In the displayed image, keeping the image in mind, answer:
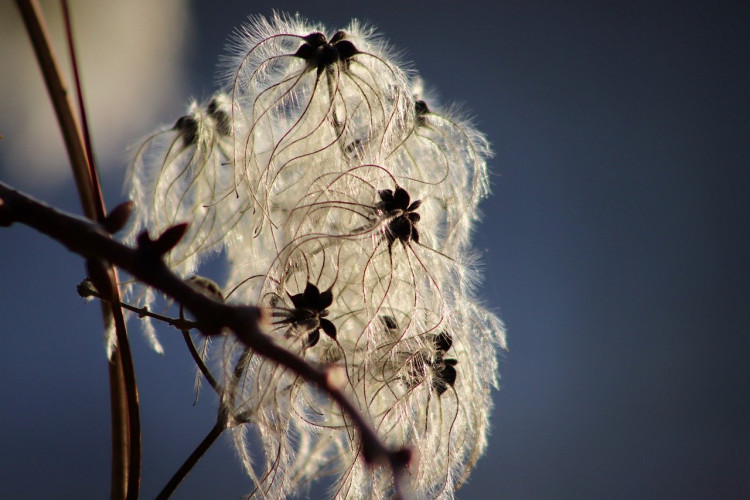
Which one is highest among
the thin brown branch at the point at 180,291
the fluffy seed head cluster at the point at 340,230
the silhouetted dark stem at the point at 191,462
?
the fluffy seed head cluster at the point at 340,230

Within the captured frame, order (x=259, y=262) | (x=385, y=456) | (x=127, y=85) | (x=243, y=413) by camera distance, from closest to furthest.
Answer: (x=385, y=456) → (x=243, y=413) → (x=259, y=262) → (x=127, y=85)

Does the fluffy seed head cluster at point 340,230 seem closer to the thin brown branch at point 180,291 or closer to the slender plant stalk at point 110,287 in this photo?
the slender plant stalk at point 110,287

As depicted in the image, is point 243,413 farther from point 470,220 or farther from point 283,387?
point 470,220

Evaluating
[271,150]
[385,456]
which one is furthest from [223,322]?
[271,150]

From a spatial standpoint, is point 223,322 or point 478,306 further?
point 478,306

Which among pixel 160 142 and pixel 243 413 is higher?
pixel 160 142

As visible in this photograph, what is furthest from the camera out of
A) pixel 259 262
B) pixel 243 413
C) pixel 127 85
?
pixel 127 85

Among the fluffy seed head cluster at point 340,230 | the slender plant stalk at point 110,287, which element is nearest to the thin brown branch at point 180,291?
the slender plant stalk at point 110,287

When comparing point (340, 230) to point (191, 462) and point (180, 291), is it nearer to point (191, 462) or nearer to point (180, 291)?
point (191, 462)
